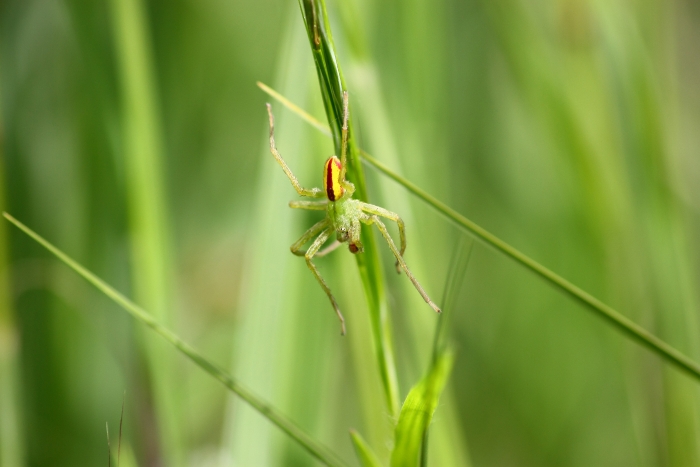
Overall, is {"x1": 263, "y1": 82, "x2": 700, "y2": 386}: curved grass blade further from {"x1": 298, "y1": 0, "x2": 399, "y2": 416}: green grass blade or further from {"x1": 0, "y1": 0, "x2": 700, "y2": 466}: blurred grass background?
{"x1": 0, "y1": 0, "x2": 700, "y2": 466}: blurred grass background

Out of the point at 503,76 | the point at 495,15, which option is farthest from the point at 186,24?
the point at 503,76

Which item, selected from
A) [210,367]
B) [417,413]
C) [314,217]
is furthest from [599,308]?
[314,217]

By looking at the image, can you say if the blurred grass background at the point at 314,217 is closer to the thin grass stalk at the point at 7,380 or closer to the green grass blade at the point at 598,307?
the thin grass stalk at the point at 7,380

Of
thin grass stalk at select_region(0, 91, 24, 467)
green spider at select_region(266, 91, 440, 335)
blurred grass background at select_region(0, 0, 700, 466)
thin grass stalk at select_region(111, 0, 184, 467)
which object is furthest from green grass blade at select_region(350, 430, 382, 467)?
thin grass stalk at select_region(0, 91, 24, 467)

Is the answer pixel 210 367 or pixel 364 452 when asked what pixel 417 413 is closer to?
pixel 364 452

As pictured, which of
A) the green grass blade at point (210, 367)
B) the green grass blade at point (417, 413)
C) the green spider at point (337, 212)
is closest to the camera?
the green grass blade at point (417, 413)

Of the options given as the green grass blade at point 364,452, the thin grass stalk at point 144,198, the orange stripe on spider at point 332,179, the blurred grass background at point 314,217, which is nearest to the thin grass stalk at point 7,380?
the blurred grass background at point 314,217
